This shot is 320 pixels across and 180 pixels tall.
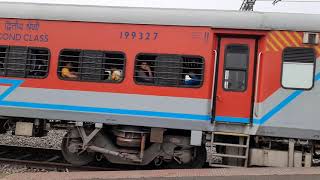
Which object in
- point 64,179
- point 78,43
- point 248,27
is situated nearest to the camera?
point 64,179

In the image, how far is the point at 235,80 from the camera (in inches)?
328

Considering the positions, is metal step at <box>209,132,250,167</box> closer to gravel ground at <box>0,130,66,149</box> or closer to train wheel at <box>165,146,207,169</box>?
train wheel at <box>165,146,207,169</box>

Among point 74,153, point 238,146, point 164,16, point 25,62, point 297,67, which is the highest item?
point 164,16

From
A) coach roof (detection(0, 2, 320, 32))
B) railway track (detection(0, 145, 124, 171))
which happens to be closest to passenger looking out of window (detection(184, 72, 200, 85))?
coach roof (detection(0, 2, 320, 32))

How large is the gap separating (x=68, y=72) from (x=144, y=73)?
150 cm

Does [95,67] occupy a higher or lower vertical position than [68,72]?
higher

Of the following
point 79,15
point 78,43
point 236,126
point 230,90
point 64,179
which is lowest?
point 64,179

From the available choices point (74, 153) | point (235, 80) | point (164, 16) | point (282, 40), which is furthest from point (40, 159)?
point (282, 40)

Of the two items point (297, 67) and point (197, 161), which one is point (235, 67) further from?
point (197, 161)

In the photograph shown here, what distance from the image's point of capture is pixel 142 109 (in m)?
8.39

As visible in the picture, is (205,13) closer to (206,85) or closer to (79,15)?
(206,85)

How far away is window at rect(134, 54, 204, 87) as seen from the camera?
8320 mm

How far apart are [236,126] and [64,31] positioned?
3778 millimetres

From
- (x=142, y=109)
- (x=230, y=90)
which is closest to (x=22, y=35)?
(x=142, y=109)
